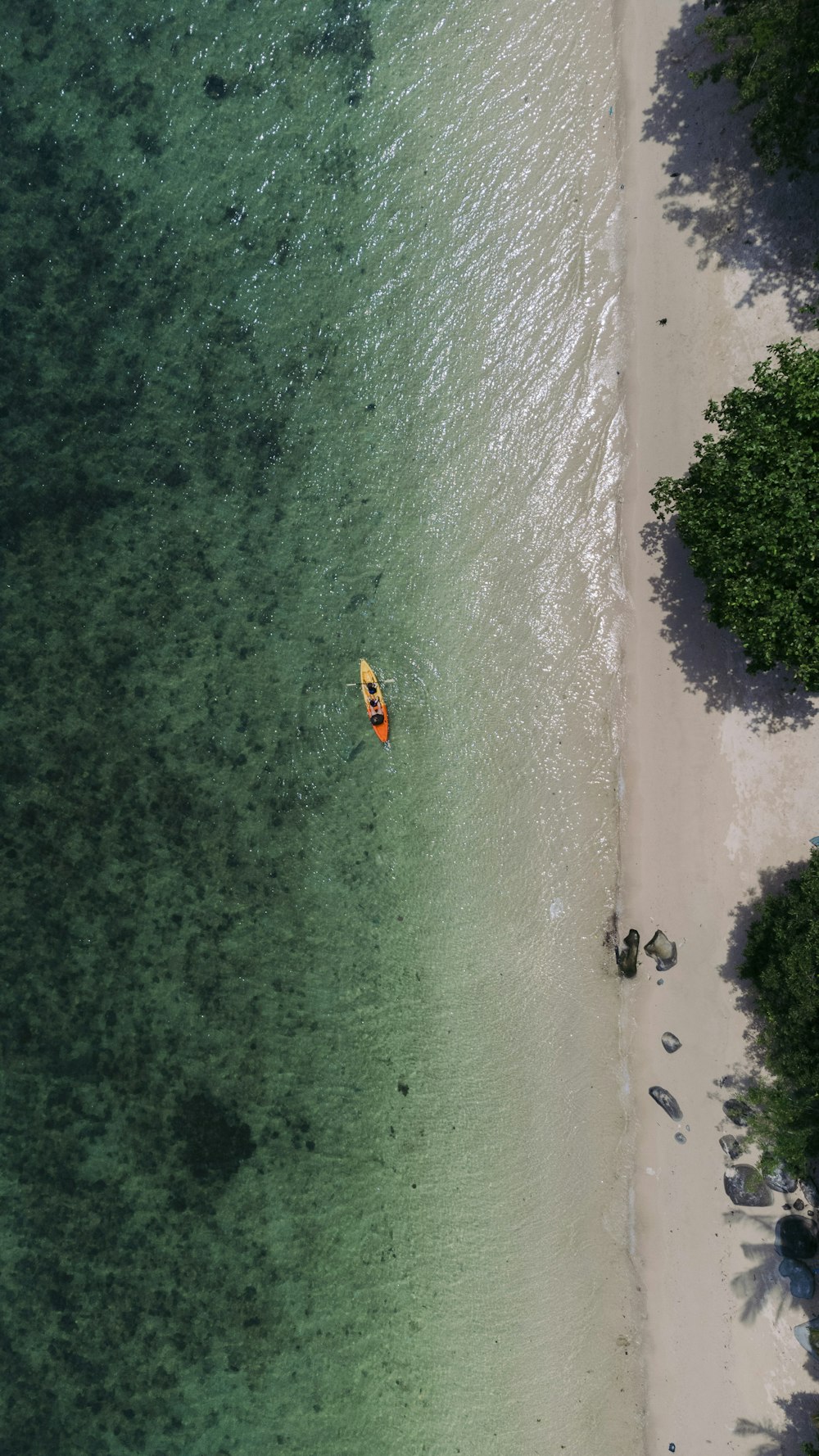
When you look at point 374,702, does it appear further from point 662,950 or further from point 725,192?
point 725,192

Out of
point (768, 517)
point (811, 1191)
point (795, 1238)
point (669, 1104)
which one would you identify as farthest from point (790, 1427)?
point (768, 517)

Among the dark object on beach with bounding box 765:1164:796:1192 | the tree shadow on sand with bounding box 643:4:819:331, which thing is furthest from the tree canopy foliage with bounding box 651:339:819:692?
the dark object on beach with bounding box 765:1164:796:1192

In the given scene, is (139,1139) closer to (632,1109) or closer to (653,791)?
(632,1109)

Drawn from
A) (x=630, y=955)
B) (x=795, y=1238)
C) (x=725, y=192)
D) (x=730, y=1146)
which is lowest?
(x=795, y=1238)

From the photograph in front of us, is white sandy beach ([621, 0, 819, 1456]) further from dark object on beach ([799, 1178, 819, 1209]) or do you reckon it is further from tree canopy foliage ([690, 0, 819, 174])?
tree canopy foliage ([690, 0, 819, 174])

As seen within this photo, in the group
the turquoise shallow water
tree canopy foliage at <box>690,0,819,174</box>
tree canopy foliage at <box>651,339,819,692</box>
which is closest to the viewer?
tree canopy foliage at <box>651,339,819,692</box>

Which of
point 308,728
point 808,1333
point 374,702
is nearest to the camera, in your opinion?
point 808,1333

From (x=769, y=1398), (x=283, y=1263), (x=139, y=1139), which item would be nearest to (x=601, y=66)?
(x=139, y=1139)

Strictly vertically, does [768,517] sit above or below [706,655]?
above
